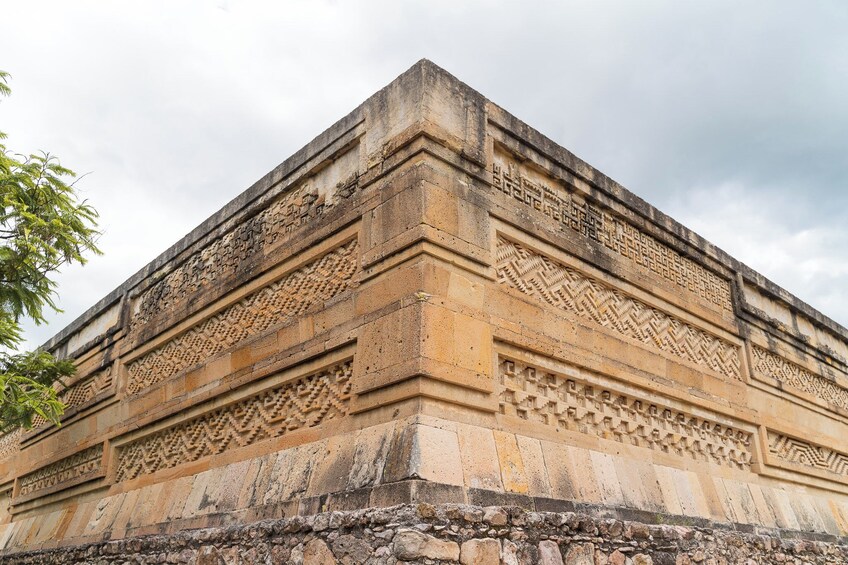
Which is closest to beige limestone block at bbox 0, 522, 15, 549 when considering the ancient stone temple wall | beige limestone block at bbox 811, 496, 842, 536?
the ancient stone temple wall

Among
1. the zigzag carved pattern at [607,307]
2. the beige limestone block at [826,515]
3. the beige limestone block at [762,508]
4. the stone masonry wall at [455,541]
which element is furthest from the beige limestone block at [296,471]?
the beige limestone block at [826,515]

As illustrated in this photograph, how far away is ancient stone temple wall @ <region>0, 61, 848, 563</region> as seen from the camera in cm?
407

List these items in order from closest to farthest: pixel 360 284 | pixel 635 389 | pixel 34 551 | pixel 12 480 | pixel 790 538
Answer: pixel 360 284 < pixel 635 389 < pixel 790 538 < pixel 34 551 < pixel 12 480

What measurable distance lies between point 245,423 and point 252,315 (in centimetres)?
87

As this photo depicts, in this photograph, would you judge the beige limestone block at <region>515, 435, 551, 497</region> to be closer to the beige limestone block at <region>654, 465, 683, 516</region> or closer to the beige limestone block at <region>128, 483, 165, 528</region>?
the beige limestone block at <region>654, 465, 683, 516</region>

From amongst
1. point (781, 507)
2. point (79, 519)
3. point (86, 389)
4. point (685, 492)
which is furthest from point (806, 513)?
point (86, 389)

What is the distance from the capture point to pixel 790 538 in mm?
6219

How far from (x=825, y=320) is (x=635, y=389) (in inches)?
176

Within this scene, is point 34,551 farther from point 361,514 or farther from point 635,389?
point 635,389

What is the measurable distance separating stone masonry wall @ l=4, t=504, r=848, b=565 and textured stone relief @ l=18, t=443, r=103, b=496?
7.78 ft

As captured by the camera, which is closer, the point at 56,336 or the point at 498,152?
the point at 498,152

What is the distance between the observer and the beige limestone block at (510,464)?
4133 millimetres

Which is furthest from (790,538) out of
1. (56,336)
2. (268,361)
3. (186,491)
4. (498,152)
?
(56,336)

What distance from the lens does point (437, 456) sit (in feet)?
12.6
